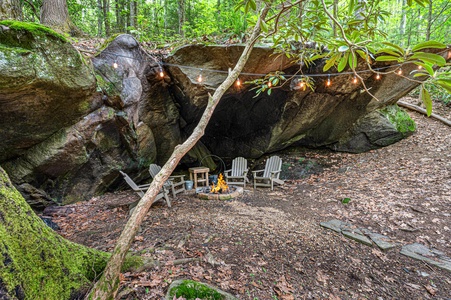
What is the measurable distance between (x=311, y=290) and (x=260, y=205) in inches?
96.4

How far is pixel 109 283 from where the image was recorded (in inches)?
55.5

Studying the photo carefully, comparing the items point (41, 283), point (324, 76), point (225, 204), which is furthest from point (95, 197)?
point (324, 76)

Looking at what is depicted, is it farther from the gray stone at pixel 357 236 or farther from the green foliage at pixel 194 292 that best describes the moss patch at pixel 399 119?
the green foliage at pixel 194 292

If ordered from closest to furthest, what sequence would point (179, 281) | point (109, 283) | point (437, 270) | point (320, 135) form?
point (109, 283), point (179, 281), point (437, 270), point (320, 135)

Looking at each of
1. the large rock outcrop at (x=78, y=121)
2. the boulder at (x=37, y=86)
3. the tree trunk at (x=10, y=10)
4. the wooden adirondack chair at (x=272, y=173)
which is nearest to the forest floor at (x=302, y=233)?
the wooden adirondack chair at (x=272, y=173)

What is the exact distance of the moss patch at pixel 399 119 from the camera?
634cm

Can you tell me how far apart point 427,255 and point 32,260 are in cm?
384

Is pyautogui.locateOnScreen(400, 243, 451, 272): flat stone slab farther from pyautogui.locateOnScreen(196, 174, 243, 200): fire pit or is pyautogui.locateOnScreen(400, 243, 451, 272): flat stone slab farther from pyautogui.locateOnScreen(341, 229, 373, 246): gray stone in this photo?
pyautogui.locateOnScreen(196, 174, 243, 200): fire pit

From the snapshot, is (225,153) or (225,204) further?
(225,153)

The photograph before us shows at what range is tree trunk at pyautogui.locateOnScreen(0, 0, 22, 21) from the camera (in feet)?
12.0

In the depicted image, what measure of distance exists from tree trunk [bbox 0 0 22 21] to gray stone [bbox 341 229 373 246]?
6.51 m

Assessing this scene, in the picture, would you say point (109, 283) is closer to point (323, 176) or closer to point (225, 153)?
point (323, 176)

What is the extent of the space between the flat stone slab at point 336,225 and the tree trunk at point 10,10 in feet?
20.8

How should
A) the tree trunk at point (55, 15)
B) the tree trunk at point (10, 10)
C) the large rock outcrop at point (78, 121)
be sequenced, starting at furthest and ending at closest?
the tree trunk at point (55, 15), the tree trunk at point (10, 10), the large rock outcrop at point (78, 121)
